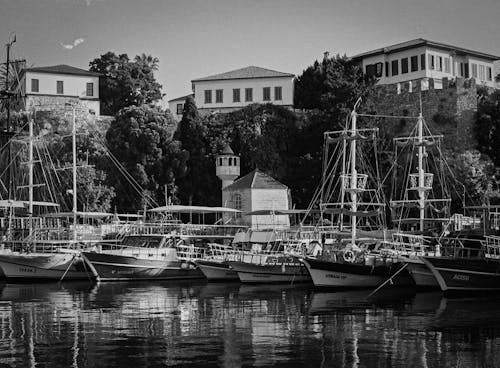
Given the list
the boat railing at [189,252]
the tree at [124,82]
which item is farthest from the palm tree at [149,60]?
the boat railing at [189,252]

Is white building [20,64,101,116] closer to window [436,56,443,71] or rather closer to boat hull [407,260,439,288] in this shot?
window [436,56,443,71]

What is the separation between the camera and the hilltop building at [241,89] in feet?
248

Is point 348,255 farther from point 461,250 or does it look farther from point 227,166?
point 227,166

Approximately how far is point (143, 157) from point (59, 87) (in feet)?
51.6

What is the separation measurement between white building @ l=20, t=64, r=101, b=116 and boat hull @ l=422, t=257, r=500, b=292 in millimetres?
46675

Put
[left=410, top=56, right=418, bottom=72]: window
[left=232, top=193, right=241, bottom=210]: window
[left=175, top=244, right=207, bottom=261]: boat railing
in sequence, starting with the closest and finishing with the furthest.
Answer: [left=175, top=244, right=207, bottom=261]: boat railing, [left=232, top=193, right=241, bottom=210]: window, [left=410, top=56, right=418, bottom=72]: window

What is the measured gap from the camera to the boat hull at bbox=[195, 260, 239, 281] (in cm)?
4434

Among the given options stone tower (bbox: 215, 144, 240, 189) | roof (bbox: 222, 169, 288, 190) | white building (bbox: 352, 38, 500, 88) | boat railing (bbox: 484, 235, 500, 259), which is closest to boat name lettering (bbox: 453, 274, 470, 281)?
boat railing (bbox: 484, 235, 500, 259)

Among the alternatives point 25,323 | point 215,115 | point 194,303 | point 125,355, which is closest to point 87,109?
point 215,115

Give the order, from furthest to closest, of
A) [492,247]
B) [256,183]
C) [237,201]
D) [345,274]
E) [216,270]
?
[237,201], [256,183], [216,270], [345,274], [492,247]

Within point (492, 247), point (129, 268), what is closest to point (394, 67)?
point (129, 268)

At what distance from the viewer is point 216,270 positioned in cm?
4450

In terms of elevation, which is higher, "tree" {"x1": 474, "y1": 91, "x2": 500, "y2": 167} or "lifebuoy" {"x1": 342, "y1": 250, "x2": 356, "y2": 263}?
"tree" {"x1": 474, "y1": 91, "x2": 500, "y2": 167}

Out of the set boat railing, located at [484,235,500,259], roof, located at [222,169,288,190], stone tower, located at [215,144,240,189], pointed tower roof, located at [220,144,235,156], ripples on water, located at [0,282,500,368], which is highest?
pointed tower roof, located at [220,144,235,156]
